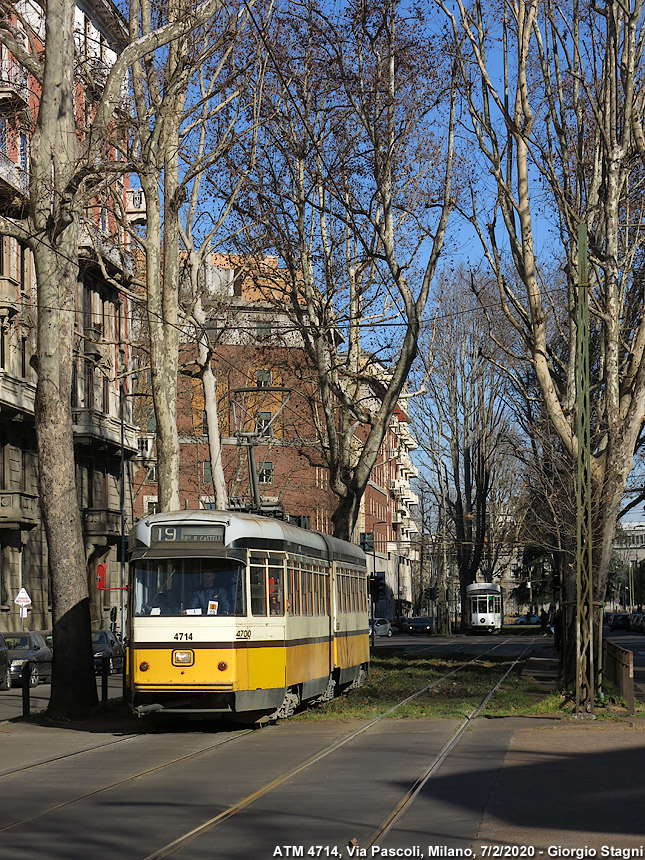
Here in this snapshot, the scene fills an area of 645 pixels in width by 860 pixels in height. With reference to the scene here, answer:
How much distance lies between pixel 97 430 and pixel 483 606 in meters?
35.4

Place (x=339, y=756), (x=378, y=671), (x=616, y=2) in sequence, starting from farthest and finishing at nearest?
(x=378, y=671), (x=616, y=2), (x=339, y=756)

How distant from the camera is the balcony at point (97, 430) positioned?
47.9 metres

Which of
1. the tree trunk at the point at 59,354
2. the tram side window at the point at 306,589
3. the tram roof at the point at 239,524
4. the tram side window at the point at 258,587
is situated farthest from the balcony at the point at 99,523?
the tram side window at the point at 258,587

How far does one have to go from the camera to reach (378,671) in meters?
32.2

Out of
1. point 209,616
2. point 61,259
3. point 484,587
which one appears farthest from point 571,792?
point 484,587

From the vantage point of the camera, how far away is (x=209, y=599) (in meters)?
17.8

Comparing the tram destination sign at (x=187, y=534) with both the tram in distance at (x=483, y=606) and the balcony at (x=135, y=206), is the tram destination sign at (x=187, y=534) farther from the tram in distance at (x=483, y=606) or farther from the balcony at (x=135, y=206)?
the tram in distance at (x=483, y=606)

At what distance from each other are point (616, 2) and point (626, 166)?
111 inches

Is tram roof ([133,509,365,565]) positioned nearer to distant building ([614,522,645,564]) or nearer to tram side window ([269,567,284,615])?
tram side window ([269,567,284,615])

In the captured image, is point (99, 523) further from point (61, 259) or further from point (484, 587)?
point (484, 587)

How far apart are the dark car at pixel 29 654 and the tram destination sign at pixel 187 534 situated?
1647 centimetres

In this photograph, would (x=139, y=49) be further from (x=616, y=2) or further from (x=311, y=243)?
(x=311, y=243)

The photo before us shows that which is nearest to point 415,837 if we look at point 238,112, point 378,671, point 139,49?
point 139,49

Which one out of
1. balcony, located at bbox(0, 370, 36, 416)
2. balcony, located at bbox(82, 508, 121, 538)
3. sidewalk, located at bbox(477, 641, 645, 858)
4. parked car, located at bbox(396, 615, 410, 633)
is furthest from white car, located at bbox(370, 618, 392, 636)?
sidewalk, located at bbox(477, 641, 645, 858)
